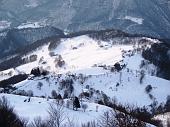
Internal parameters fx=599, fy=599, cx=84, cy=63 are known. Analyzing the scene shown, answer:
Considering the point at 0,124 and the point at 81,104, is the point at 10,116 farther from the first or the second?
the point at 81,104

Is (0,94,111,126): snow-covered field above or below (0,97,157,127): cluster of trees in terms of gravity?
below

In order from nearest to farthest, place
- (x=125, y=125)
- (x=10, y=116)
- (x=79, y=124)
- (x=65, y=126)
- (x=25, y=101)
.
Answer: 1. (x=125, y=125)
2. (x=10, y=116)
3. (x=65, y=126)
4. (x=79, y=124)
5. (x=25, y=101)

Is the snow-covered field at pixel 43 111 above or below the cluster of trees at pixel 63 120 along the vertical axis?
below

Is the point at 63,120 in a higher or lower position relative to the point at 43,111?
higher

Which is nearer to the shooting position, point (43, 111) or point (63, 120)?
point (63, 120)

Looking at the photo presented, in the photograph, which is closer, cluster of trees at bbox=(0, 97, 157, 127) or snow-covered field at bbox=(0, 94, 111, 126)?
cluster of trees at bbox=(0, 97, 157, 127)

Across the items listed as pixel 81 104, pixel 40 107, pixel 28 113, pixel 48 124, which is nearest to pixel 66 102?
pixel 81 104

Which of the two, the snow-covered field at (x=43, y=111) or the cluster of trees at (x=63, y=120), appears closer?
the cluster of trees at (x=63, y=120)

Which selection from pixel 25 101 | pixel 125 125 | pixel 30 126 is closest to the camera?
pixel 125 125

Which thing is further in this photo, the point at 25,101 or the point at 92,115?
the point at 25,101

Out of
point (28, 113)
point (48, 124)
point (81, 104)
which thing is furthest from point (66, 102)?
point (48, 124)

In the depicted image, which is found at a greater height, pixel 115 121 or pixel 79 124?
pixel 115 121
